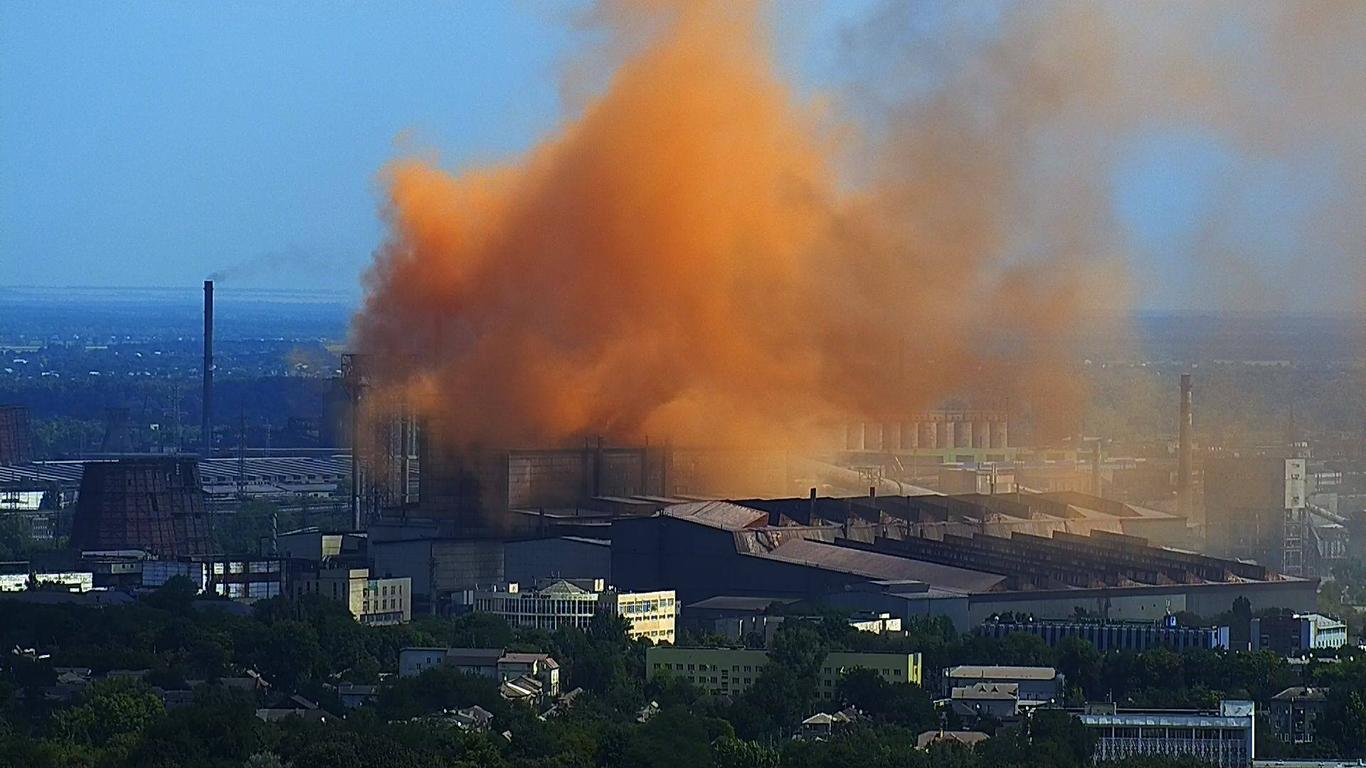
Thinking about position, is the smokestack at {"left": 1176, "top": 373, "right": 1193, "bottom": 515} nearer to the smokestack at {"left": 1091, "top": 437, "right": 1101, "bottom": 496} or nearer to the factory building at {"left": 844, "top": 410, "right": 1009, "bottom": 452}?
the smokestack at {"left": 1091, "top": 437, "right": 1101, "bottom": 496}

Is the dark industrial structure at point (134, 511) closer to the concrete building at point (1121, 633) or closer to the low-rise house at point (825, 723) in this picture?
the concrete building at point (1121, 633)

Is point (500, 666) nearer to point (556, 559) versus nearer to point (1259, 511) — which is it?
point (556, 559)

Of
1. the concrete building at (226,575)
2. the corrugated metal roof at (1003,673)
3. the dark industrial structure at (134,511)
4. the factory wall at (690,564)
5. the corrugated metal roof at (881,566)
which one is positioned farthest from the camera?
the dark industrial structure at (134,511)

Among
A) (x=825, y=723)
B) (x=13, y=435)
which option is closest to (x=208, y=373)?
(x=13, y=435)

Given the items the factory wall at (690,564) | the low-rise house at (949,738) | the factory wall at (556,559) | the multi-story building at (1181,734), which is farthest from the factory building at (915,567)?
the multi-story building at (1181,734)

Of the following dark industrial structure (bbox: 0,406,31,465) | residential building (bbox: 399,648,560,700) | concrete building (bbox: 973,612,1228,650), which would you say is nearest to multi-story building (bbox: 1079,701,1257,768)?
residential building (bbox: 399,648,560,700)
